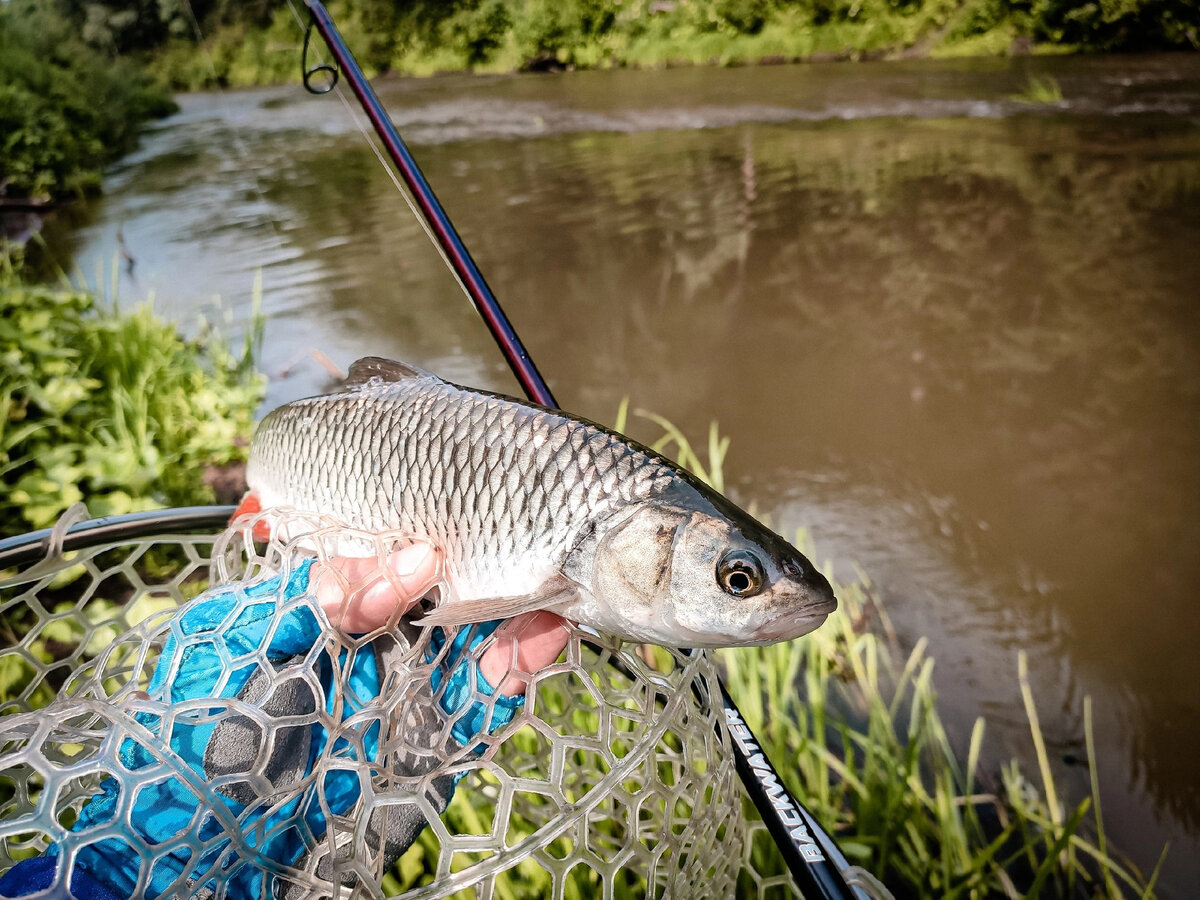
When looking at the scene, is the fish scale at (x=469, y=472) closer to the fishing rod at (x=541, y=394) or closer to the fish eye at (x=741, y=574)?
the fish eye at (x=741, y=574)

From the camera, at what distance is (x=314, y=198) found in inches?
382

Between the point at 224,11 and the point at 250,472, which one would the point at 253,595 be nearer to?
the point at 250,472

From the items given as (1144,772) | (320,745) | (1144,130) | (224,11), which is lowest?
(1144,772)

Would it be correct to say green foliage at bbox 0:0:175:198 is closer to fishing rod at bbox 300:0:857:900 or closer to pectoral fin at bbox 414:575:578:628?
fishing rod at bbox 300:0:857:900

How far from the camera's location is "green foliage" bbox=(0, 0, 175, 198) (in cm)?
1114

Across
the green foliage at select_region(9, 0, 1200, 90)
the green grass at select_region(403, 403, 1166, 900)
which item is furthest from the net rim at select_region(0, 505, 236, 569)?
the green foliage at select_region(9, 0, 1200, 90)

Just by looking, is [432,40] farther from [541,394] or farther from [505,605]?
[505,605]

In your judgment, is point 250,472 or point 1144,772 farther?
point 1144,772

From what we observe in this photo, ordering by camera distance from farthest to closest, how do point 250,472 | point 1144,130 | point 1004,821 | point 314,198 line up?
point 314,198 < point 1144,130 < point 1004,821 < point 250,472

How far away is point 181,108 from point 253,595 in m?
26.0

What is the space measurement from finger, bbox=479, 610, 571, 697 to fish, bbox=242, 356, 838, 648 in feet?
0.27

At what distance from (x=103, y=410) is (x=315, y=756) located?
107 inches

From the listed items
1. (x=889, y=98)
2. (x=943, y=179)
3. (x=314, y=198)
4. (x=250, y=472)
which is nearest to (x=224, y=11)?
(x=314, y=198)

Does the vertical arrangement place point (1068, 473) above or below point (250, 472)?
below
